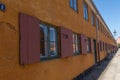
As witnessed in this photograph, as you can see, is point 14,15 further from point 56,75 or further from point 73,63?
point 73,63

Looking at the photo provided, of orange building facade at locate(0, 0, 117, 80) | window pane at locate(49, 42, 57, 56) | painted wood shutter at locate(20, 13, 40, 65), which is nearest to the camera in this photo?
orange building facade at locate(0, 0, 117, 80)

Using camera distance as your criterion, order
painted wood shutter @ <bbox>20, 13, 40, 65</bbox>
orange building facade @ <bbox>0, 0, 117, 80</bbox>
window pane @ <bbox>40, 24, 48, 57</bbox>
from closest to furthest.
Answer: orange building facade @ <bbox>0, 0, 117, 80</bbox>
painted wood shutter @ <bbox>20, 13, 40, 65</bbox>
window pane @ <bbox>40, 24, 48, 57</bbox>

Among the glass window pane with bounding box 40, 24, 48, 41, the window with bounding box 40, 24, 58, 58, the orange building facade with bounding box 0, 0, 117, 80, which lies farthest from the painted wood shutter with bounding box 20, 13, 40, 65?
the window with bounding box 40, 24, 58, 58

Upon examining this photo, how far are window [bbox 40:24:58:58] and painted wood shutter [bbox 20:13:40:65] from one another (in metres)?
0.88

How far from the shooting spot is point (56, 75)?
812 cm

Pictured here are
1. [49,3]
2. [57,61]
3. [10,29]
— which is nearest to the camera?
[10,29]

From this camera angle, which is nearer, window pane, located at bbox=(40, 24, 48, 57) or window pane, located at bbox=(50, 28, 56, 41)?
window pane, located at bbox=(40, 24, 48, 57)

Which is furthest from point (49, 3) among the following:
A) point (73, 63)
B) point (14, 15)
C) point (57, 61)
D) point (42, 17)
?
point (73, 63)

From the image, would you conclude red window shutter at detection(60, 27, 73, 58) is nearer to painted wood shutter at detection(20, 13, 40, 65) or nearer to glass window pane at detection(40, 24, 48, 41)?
glass window pane at detection(40, 24, 48, 41)

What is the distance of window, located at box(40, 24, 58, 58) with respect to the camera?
7.23 metres

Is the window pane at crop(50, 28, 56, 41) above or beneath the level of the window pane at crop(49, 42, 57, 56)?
above

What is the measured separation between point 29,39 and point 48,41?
75.4 inches

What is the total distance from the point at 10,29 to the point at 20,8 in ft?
2.44

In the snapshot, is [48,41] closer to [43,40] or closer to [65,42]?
[43,40]
